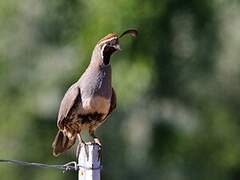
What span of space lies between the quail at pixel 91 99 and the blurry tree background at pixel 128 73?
5.56 meters

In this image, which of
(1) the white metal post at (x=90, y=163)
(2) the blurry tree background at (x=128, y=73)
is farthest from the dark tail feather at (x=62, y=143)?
(2) the blurry tree background at (x=128, y=73)

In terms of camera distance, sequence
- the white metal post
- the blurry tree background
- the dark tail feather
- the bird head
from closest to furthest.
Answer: the white metal post < the bird head < the dark tail feather < the blurry tree background

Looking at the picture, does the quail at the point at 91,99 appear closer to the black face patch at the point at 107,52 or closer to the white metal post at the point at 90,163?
the black face patch at the point at 107,52

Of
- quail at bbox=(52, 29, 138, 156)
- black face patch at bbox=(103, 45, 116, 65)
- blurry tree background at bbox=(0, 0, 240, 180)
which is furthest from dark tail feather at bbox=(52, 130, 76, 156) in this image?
blurry tree background at bbox=(0, 0, 240, 180)

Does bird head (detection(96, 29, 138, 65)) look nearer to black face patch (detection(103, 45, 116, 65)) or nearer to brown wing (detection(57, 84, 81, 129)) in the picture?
black face patch (detection(103, 45, 116, 65))

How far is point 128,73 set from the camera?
35.5 feet

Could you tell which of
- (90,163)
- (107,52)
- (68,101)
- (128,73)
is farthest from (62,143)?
(128,73)

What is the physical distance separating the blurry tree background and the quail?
5560 millimetres

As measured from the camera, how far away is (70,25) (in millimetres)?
11641

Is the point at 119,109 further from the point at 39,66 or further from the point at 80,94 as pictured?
the point at 80,94

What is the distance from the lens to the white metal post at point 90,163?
454 cm

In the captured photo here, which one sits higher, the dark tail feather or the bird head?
the bird head

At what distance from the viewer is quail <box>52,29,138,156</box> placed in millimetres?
5098

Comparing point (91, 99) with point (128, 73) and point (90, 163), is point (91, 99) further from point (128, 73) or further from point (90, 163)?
point (128, 73)
